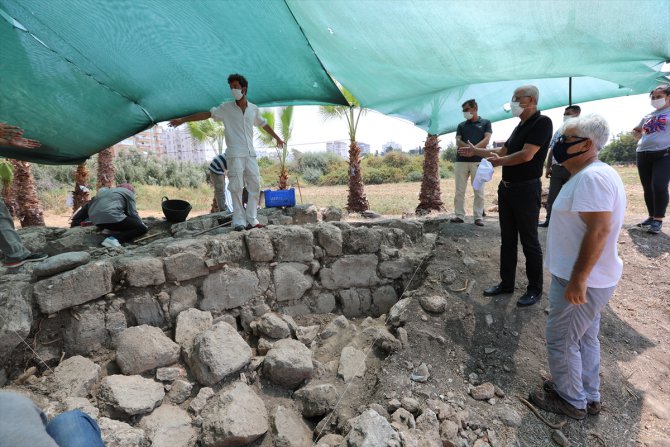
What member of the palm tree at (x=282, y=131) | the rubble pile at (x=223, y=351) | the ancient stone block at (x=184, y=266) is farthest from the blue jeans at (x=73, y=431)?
the palm tree at (x=282, y=131)

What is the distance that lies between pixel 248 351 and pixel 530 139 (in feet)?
9.20

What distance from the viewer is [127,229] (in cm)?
493

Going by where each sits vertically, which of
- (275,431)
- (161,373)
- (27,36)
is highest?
(27,36)

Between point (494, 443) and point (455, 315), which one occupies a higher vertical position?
point (455, 315)

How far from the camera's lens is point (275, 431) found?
2.29 meters

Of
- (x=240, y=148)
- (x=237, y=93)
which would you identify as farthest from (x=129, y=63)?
(x=240, y=148)

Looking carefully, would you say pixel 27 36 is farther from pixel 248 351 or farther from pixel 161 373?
pixel 248 351

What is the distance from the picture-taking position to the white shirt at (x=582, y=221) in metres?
1.79

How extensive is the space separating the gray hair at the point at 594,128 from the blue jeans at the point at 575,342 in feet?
2.64

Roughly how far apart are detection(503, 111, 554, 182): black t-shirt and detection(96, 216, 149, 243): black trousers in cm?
472

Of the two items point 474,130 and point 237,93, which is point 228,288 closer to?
point 237,93

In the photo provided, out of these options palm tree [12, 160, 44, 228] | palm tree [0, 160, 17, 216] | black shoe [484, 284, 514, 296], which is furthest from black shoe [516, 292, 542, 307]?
palm tree [12, 160, 44, 228]

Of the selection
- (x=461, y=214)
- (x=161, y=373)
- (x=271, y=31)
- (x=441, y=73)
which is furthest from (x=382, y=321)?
(x=271, y=31)

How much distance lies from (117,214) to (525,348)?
499 centimetres
